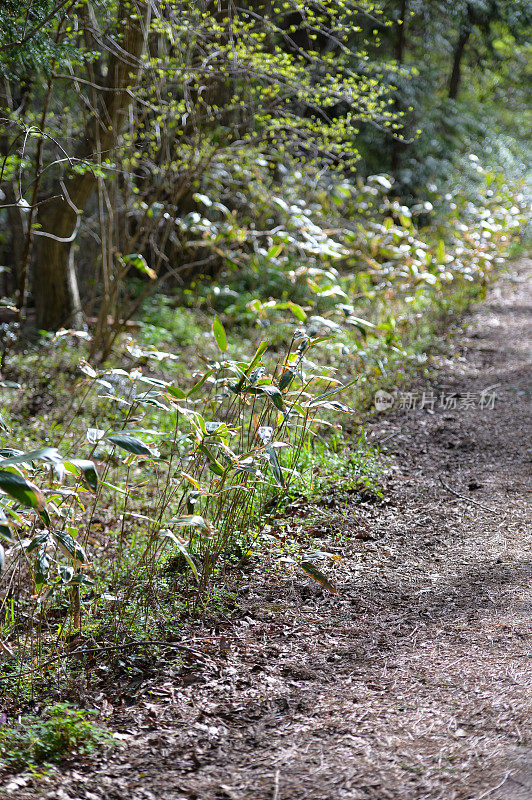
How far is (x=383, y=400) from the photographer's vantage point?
5043 millimetres

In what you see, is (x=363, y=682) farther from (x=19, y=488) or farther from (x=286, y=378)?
(x=19, y=488)

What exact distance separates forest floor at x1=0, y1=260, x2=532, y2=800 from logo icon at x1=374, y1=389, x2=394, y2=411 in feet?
3.80

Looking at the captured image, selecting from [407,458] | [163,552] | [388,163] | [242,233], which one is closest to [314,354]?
[242,233]

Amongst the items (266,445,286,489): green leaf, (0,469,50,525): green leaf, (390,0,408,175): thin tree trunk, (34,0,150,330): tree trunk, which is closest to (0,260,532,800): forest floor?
(266,445,286,489): green leaf

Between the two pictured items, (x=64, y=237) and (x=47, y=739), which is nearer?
(x=47, y=739)

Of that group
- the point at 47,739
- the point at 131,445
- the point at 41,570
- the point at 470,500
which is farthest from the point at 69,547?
the point at 470,500

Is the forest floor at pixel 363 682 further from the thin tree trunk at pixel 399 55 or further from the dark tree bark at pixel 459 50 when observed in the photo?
the dark tree bark at pixel 459 50

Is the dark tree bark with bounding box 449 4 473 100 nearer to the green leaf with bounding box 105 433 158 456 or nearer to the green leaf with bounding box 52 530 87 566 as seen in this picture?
the green leaf with bounding box 105 433 158 456

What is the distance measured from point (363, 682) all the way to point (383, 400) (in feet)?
9.69

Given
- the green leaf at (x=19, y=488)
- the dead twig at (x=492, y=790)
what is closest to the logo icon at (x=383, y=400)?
the dead twig at (x=492, y=790)

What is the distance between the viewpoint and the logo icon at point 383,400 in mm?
4941

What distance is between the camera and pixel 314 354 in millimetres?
6203

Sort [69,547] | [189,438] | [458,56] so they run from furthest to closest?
[458,56]
[189,438]
[69,547]

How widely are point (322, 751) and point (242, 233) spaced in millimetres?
5174
